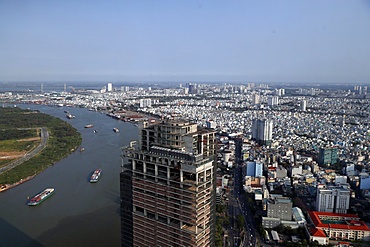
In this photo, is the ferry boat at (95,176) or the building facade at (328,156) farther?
the building facade at (328,156)

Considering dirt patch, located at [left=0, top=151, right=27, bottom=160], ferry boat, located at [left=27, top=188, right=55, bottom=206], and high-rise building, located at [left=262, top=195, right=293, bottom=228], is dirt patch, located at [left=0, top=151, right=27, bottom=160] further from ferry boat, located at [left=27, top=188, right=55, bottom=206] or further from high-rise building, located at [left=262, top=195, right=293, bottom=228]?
high-rise building, located at [left=262, top=195, right=293, bottom=228]

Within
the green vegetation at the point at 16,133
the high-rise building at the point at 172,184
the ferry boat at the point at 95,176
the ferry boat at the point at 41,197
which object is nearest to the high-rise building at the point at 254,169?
the ferry boat at the point at 95,176

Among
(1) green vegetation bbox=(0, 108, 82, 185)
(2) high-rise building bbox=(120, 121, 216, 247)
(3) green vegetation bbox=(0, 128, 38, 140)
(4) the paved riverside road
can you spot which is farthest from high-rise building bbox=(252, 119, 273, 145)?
(2) high-rise building bbox=(120, 121, 216, 247)

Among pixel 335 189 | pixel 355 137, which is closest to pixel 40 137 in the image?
pixel 335 189

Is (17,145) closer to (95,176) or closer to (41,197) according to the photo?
(95,176)

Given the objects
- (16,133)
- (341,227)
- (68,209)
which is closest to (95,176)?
(68,209)

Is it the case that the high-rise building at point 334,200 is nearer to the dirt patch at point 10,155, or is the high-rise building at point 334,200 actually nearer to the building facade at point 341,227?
the building facade at point 341,227

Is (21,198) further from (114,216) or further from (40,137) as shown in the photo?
(40,137)
